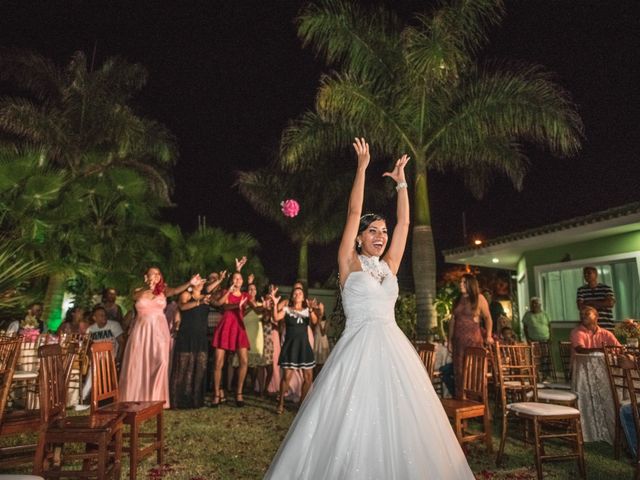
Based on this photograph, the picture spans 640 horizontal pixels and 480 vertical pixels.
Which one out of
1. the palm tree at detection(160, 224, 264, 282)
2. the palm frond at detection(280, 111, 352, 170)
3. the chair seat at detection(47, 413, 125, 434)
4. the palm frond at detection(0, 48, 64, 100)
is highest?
the palm frond at detection(0, 48, 64, 100)

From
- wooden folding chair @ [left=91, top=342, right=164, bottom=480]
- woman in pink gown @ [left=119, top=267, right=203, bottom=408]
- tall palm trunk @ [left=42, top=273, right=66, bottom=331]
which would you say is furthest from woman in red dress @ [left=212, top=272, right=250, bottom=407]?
tall palm trunk @ [left=42, top=273, right=66, bottom=331]

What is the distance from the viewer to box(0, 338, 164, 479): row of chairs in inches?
138

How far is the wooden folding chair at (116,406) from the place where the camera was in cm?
398

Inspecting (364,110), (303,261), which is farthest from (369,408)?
(303,261)

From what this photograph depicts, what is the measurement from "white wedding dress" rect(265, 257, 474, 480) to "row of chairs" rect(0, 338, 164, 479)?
1.74 m

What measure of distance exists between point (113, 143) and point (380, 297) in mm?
14323

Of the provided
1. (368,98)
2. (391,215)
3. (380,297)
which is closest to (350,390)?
(380,297)

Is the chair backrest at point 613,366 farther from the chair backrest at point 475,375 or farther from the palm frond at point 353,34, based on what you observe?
the palm frond at point 353,34

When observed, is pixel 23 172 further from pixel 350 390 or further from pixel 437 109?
pixel 350 390

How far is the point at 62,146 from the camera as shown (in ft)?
47.1

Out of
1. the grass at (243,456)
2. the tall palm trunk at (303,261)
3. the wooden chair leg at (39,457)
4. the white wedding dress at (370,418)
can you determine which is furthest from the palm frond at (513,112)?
the tall palm trunk at (303,261)

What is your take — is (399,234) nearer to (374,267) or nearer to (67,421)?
(374,267)

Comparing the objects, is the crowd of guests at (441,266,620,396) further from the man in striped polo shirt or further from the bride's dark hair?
the bride's dark hair

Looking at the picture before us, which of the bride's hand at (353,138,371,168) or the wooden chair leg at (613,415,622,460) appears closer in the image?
the bride's hand at (353,138,371,168)
